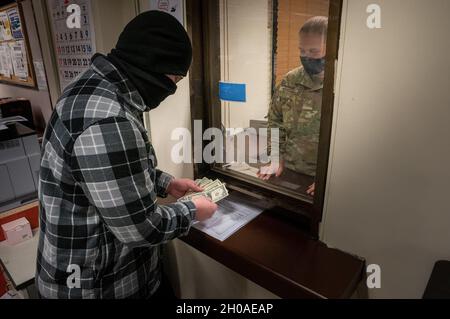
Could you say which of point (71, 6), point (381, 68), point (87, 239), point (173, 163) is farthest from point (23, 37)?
point (381, 68)

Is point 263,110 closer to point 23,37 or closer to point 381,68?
point 381,68

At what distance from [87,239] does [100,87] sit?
43 centimetres

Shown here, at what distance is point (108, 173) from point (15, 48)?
9.21 feet

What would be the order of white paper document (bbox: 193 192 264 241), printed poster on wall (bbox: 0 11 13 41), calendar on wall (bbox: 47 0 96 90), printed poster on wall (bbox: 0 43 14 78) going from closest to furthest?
white paper document (bbox: 193 192 264 241) < calendar on wall (bbox: 47 0 96 90) < printed poster on wall (bbox: 0 11 13 41) < printed poster on wall (bbox: 0 43 14 78)

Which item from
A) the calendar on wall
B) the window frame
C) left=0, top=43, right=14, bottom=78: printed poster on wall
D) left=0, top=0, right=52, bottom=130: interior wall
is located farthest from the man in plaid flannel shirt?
left=0, top=43, right=14, bottom=78: printed poster on wall

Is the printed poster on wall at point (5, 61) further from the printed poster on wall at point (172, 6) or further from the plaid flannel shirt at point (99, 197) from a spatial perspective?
the plaid flannel shirt at point (99, 197)

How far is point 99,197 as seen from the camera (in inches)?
28.8

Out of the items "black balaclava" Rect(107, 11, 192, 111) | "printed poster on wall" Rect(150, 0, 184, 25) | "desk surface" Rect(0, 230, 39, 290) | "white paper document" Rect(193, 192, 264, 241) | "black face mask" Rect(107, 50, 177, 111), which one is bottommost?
"desk surface" Rect(0, 230, 39, 290)

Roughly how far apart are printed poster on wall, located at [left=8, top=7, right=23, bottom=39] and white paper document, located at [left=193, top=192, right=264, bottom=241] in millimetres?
2416

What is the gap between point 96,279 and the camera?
0.90 m

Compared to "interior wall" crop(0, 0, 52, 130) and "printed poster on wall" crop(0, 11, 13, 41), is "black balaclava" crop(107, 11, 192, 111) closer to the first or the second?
"interior wall" crop(0, 0, 52, 130)

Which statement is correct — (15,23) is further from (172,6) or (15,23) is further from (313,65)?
(313,65)

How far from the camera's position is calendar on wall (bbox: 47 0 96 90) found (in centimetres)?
158

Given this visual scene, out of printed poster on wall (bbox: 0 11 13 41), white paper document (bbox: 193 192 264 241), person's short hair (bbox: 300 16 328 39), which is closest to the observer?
person's short hair (bbox: 300 16 328 39)
